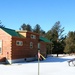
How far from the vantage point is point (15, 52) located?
110 ft

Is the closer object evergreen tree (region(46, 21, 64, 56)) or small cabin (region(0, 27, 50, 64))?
small cabin (region(0, 27, 50, 64))

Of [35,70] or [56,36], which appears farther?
[56,36]

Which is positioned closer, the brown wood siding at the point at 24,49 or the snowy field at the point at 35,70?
the snowy field at the point at 35,70

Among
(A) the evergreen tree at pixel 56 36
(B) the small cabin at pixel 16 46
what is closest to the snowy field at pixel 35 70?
(B) the small cabin at pixel 16 46

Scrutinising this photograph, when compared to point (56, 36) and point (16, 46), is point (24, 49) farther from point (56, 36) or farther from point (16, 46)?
point (56, 36)

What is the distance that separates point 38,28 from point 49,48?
57012 millimetres

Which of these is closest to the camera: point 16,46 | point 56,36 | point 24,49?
point 16,46

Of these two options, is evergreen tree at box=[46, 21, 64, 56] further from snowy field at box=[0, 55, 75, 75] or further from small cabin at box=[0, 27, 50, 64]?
snowy field at box=[0, 55, 75, 75]

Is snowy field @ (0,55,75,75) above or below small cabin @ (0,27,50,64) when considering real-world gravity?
below

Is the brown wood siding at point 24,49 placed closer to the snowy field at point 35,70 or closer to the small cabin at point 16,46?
the small cabin at point 16,46

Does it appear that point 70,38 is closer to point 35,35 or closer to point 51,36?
point 51,36

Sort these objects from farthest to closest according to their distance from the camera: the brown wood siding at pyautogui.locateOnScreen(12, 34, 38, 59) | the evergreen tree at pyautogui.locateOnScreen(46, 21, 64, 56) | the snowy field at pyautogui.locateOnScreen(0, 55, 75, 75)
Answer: the evergreen tree at pyautogui.locateOnScreen(46, 21, 64, 56) < the brown wood siding at pyautogui.locateOnScreen(12, 34, 38, 59) < the snowy field at pyautogui.locateOnScreen(0, 55, 75, 75)

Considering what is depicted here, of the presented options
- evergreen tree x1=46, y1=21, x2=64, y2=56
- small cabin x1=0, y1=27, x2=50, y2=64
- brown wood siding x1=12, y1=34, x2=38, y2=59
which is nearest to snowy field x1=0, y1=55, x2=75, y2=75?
small cabin x1=0, y1=27, x2=50, y2=64

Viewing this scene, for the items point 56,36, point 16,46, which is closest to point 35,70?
point 16,46
